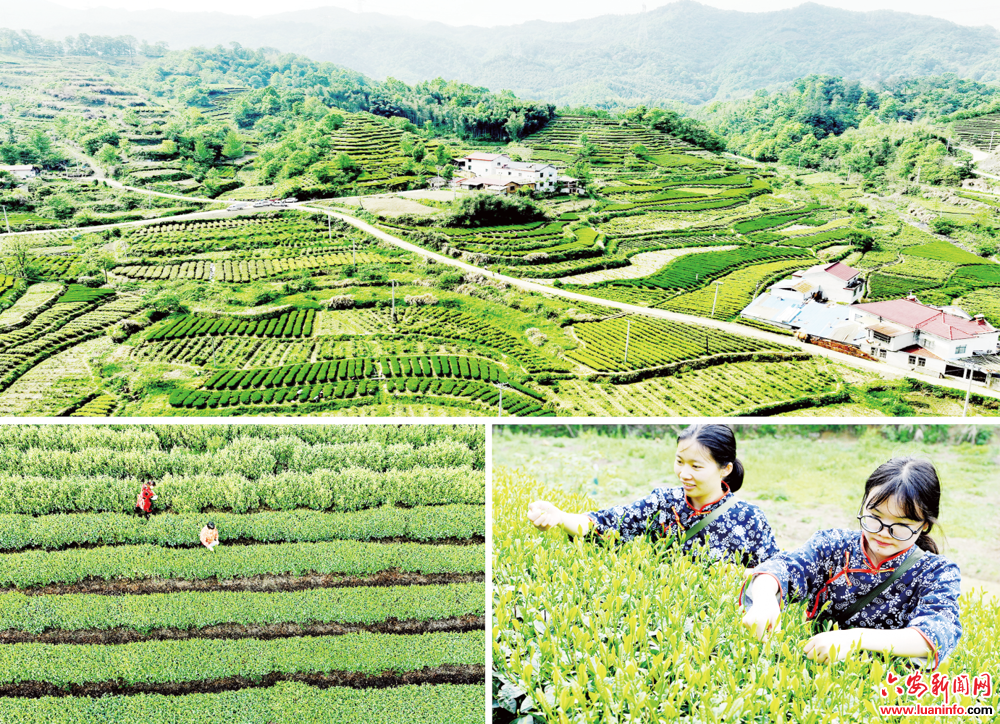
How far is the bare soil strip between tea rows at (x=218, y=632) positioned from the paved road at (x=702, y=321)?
18100 mm

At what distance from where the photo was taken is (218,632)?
3.32 metres

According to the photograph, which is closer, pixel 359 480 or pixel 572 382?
pixel 359 480

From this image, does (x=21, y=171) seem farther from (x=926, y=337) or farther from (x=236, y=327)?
(x=926, y=337)

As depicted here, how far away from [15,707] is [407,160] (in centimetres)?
3785

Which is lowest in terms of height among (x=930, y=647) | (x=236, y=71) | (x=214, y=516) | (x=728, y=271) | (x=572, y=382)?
(x=572, y=382)

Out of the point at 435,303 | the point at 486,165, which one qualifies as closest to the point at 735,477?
the point at 435,303

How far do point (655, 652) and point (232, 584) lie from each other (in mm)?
2173

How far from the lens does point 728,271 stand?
26.3 m

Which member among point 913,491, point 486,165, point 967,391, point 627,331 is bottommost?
point 967,391

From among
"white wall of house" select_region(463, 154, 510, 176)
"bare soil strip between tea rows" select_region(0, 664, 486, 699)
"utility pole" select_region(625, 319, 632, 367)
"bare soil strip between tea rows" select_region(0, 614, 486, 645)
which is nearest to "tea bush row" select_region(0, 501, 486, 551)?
"bare soil strip between tea rows" select_region(0, 614, 486, 645)

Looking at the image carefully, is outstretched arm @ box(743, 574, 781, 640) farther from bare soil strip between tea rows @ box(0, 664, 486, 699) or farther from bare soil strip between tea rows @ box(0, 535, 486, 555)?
bare soil strip between tea rows @ box(0, 664, 486, 699)

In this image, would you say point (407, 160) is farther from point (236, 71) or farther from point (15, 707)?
point (15, 707)

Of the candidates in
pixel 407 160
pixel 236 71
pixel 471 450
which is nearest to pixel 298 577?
pixel 471 450

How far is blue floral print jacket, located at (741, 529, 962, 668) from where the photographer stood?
6.96ft
